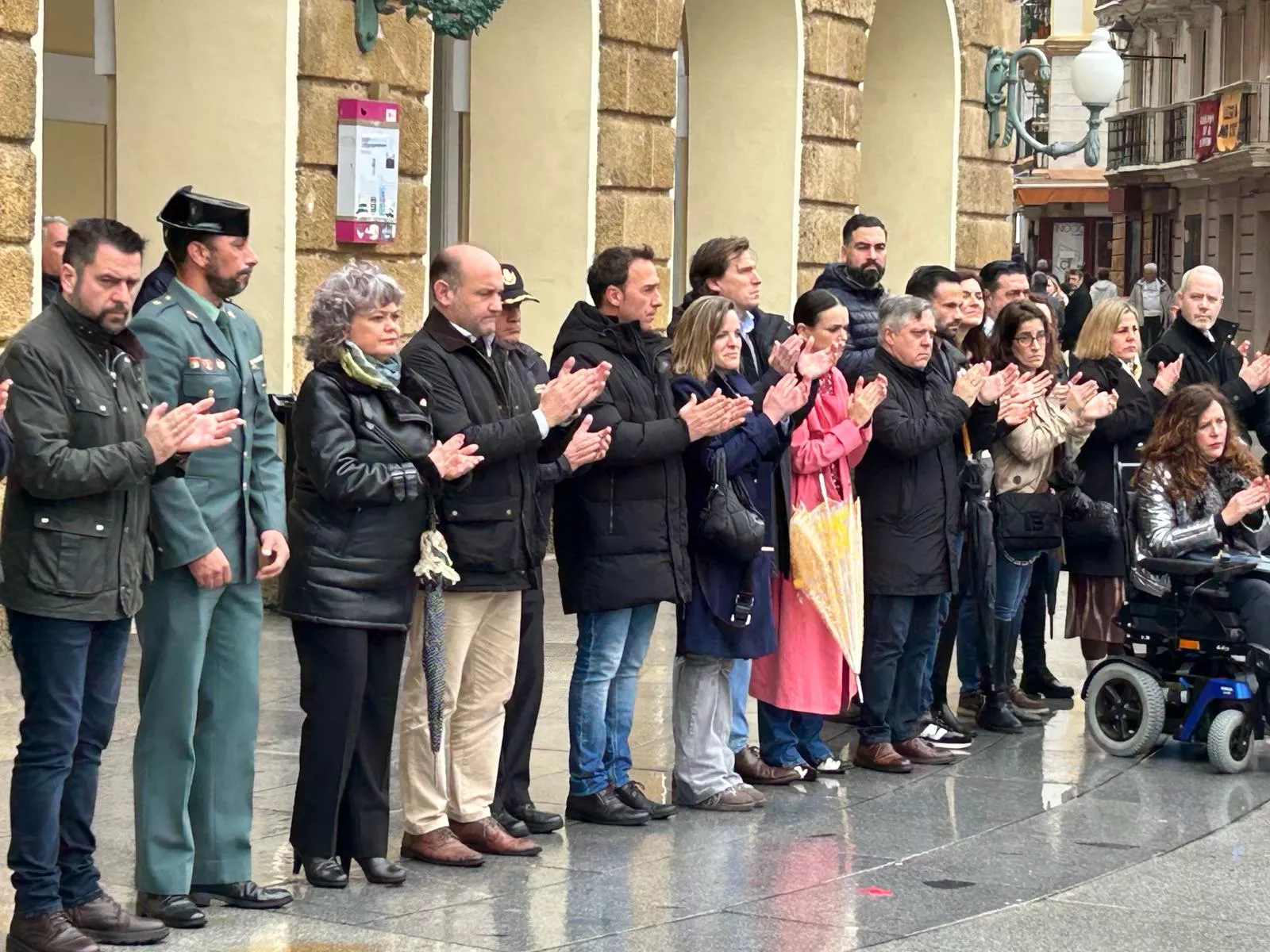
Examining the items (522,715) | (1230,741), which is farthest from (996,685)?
(522,715)

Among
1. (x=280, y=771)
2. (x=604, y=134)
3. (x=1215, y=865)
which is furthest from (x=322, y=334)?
(x=604, y=134)

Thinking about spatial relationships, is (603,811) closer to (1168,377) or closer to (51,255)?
(51,255)

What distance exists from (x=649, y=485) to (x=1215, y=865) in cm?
215

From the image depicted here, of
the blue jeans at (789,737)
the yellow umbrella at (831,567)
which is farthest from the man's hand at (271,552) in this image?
the blue jeans at (789,737)

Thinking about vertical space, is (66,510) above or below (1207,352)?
below

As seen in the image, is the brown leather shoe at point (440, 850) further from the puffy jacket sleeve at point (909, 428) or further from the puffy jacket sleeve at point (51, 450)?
the puffy jacket sleeve at point (909, 428)

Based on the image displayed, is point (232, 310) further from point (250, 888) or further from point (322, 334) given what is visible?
point (250, 888)

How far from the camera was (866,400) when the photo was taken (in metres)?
8.60

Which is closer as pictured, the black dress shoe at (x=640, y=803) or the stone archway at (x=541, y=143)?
the black dress shoe at (x=640, y=803)

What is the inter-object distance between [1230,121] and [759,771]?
43.0 metres

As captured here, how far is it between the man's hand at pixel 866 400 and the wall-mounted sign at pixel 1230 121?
41.7 m

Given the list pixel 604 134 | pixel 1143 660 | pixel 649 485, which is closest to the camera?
pixel 649 485

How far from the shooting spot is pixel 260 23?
38.0 ft

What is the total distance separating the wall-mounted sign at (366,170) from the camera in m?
11.9
